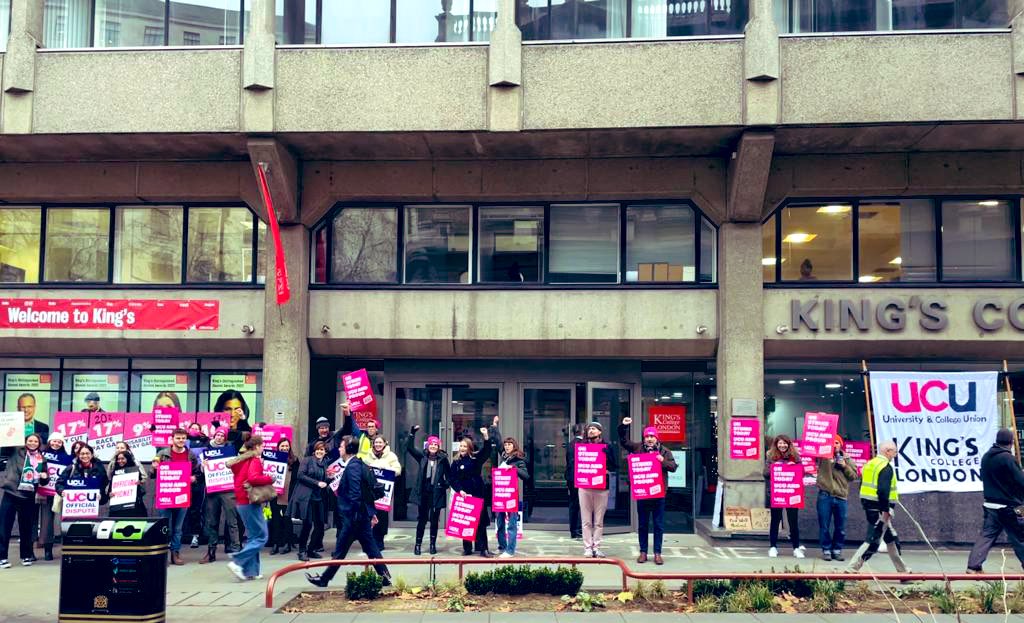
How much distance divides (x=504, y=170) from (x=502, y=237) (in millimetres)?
1235

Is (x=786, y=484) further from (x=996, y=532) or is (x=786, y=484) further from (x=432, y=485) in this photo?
(x=432, y=485)

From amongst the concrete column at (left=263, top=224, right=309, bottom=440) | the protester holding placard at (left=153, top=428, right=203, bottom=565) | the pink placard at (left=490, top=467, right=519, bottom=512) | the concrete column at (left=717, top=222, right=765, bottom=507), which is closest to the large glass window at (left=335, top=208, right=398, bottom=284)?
the concrete column at (left=263, top=224, right=309, bottom=440)

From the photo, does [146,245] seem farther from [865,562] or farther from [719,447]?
[865,562]

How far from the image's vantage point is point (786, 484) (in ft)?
48.7

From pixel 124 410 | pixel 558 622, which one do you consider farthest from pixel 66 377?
pixel 558 622

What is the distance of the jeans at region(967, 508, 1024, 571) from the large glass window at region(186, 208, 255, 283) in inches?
490

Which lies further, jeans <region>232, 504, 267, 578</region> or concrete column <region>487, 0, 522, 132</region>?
concrete column <region>487, 0, 522, 132</region>

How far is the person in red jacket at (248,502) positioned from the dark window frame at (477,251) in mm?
5466

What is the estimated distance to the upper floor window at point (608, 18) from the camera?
16297 mm

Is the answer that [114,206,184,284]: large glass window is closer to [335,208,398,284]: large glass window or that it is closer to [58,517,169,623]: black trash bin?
[335,208,398,284]: large glass window

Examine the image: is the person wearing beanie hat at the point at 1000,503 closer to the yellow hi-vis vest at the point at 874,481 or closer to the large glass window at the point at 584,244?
the yellow hi-vis vest at the point at 874,481

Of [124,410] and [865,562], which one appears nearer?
[865,562]

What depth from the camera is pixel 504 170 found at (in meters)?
17.2

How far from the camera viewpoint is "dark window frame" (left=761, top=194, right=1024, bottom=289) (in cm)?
1681
